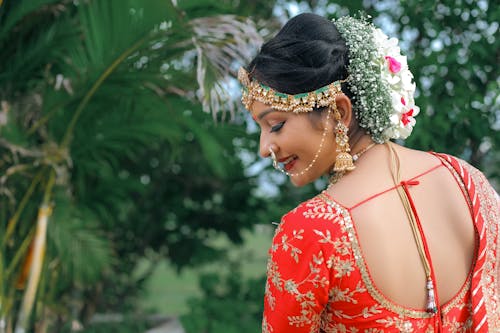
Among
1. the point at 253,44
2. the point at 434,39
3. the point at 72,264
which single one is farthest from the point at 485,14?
the point at 72,264

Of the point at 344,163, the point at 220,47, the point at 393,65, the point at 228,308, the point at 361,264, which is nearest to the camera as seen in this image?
the point at 361,264

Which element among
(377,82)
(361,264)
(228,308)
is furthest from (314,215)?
(228,308)

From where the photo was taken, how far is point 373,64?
156 centimetres

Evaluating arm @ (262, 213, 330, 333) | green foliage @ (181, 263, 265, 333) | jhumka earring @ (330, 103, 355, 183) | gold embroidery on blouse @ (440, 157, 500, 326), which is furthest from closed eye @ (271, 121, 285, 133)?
green foliage @ (181, 263, 265, 333)

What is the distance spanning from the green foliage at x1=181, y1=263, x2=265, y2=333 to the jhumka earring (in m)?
2.83

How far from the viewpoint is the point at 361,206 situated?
4.57 ft

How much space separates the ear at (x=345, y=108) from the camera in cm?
150

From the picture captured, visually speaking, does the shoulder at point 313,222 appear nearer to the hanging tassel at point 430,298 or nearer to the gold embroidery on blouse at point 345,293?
the gold embroidery on blouse at point 345,293

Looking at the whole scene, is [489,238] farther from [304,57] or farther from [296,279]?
[304,57]

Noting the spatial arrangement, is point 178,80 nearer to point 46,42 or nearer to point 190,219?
point 46,42

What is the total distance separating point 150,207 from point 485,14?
8.81 ft

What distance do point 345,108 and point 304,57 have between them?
0.15 metres

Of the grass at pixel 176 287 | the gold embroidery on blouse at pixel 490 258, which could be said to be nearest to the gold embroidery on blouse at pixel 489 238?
the gold embroidery on blouse at pixel 490 258

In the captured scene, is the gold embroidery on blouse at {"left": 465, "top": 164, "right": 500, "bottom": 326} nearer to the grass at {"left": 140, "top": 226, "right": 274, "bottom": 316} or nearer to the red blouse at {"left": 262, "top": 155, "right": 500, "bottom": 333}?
the red blouse at {"left": 262, "top": 155, "right": 500, "bottom": 333}
